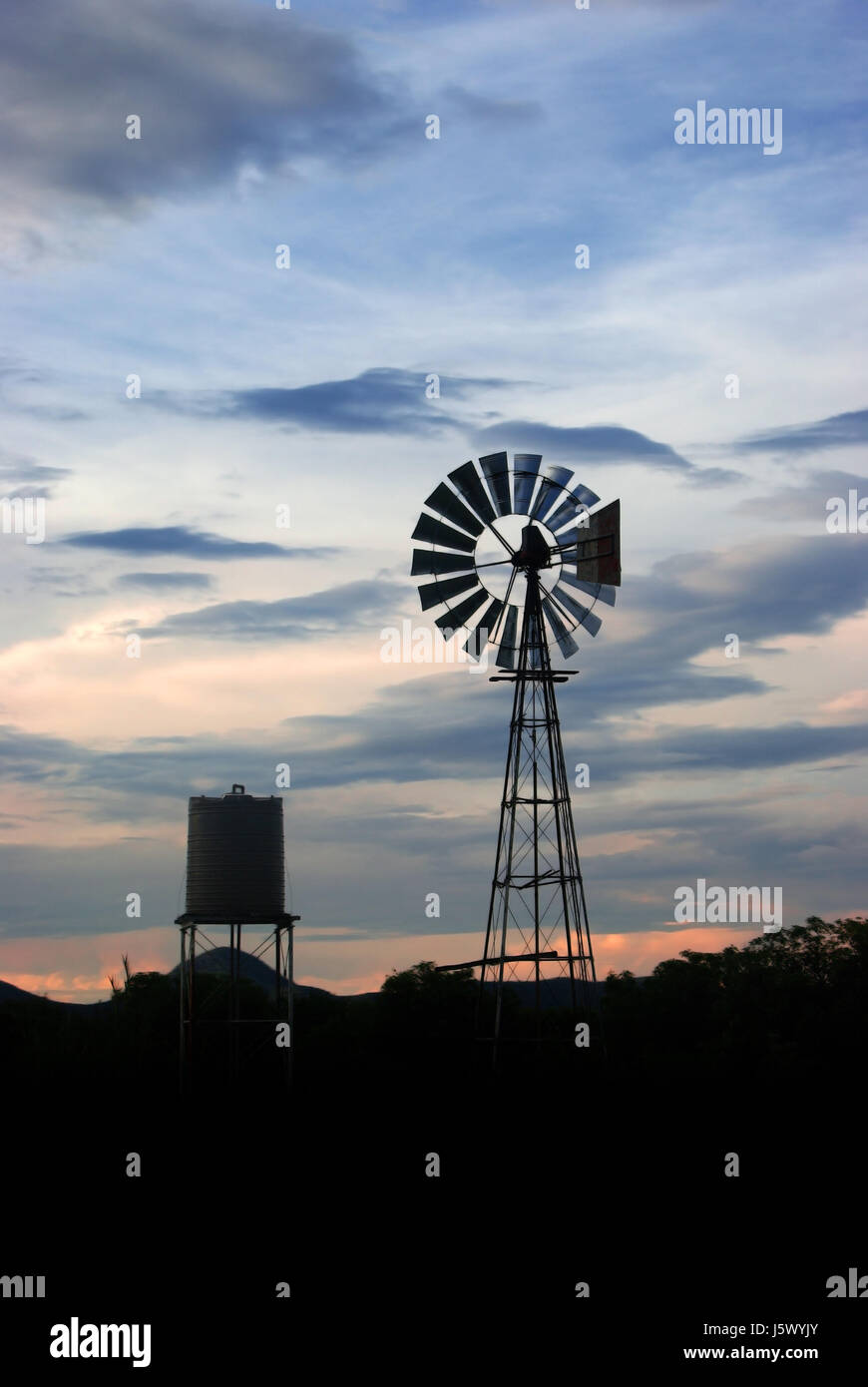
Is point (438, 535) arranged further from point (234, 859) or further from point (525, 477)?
point (234, 859)

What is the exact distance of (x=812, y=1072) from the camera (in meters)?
57.8

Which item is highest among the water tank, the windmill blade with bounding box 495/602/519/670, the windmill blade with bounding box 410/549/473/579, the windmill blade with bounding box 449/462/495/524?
the windmill blade with bounding box 449/462/495/524

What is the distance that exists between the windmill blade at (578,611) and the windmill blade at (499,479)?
2431 mm

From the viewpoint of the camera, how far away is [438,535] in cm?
4147

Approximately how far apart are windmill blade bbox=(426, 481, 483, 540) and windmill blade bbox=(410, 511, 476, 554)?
8.8 inches

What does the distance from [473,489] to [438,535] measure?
1468 millimetres

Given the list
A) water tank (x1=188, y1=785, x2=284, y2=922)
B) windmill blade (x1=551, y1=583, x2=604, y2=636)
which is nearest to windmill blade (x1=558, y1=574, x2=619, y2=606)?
windmill blade (x1=551, y1=583, x2=604, y2=636)

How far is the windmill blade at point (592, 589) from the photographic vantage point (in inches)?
1644

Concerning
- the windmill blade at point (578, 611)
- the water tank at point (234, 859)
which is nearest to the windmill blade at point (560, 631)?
the windmill blade at point (578, 611)

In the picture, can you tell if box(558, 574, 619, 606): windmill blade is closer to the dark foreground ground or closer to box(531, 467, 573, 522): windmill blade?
box(531, 467, 573, 522): windmill blade

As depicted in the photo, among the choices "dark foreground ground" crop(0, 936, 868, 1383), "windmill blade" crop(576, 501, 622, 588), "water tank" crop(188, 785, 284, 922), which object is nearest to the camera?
"dark foreground ground" crop(0, 936, 868, 1383)

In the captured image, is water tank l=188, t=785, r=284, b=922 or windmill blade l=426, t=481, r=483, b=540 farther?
water tank l=188, t=785, r=284, b=922

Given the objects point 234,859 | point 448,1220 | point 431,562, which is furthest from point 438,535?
point 448,1220

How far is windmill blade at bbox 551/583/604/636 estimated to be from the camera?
42000 millimetres
